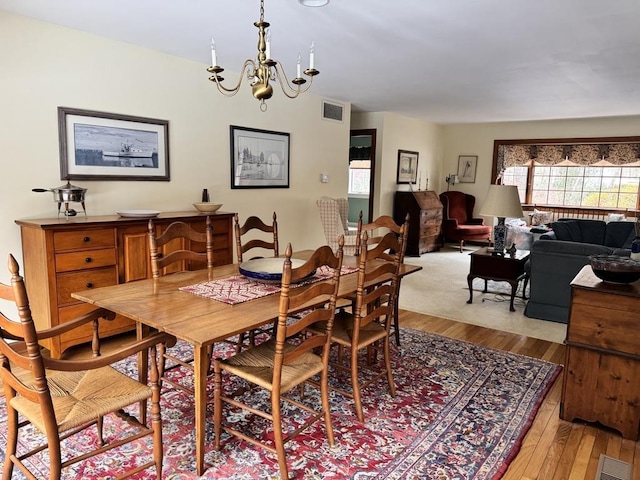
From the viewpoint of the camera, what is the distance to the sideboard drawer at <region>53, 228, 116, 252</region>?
2982 millimetres

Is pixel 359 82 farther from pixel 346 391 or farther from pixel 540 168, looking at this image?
pixel 540 168

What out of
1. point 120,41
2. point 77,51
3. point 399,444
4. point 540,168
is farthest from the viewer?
point 540,168

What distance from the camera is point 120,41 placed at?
11.9ft

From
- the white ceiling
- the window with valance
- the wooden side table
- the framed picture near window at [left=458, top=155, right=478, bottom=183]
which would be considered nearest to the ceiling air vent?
the white ceiling

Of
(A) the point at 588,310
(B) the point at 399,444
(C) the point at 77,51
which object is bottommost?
(B) the point at 399,444

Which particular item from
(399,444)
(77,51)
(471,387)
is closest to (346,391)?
(399,444)

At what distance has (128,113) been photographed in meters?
3.73

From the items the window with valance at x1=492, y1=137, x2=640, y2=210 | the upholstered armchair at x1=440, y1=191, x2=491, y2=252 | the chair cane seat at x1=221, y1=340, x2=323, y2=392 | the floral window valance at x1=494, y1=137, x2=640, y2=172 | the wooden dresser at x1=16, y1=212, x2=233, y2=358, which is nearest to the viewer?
the chair cane seat at x1=221, y1=340, x2=323, y2=392

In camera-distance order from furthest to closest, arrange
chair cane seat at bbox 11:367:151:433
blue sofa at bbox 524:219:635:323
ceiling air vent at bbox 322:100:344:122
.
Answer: ceiling air vent at bbox 322:100:344:122, blue sofa at bbox 524:219:635:323, chair cane seat at bbox 11:367:151:433

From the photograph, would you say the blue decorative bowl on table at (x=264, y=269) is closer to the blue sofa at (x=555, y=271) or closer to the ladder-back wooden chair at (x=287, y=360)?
the ladder-back wooden chair at (x=287, y=360)

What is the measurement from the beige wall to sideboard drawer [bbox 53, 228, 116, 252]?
0.47 metres

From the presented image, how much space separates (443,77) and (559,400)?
3.32 meters

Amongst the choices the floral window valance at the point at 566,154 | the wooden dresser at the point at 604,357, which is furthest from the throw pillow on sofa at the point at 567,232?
the floral window valance at the point at 566,154

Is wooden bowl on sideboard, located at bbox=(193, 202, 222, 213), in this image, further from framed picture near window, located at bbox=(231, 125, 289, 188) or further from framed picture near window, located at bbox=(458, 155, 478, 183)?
framed picture near window, located at bbox=(458, 155, 478, 183)
